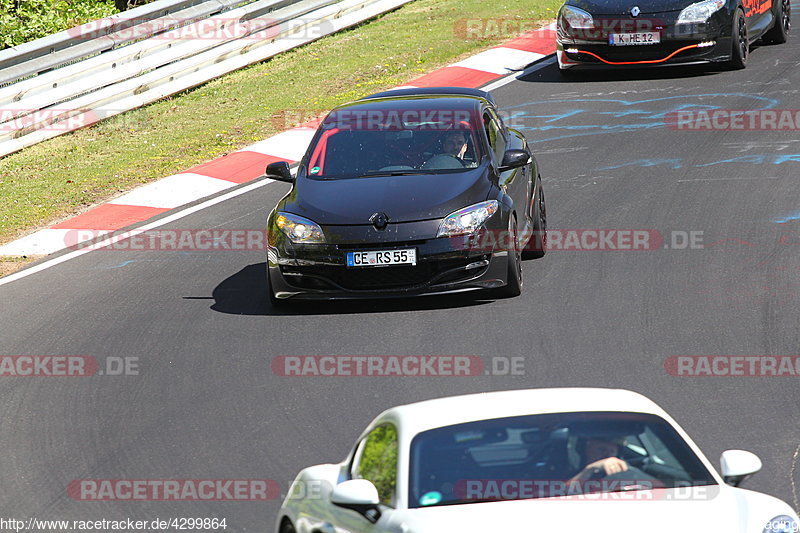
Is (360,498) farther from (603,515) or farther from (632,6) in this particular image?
(632,6)

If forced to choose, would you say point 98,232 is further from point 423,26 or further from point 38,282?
point 423,26

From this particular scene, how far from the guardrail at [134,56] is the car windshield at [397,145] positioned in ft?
23.2

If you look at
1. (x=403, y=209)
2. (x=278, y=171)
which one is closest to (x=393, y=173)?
(x=403, y=209)

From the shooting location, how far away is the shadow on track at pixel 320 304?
10.9 metres

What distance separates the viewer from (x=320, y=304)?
1130 cm

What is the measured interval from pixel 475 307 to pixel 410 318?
1.96 feet

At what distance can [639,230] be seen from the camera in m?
12.5

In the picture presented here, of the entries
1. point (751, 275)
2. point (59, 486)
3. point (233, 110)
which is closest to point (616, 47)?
point (233, 110)

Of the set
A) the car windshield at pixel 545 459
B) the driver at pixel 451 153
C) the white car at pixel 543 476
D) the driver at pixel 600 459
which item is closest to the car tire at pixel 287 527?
the white car at pixel 543 476

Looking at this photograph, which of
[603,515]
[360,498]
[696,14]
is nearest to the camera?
[603,515]

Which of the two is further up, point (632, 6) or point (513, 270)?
point (632, 6)

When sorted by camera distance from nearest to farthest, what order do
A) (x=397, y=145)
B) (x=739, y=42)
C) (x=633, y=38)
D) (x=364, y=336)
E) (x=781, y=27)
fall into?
(x=364, y=336)
(x=397, y=145)
(x=633, y=38)
(x=739, y=42)
(x=781, y=27)

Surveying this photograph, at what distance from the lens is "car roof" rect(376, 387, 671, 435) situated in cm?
532

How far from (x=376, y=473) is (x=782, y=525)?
1.63 metres
